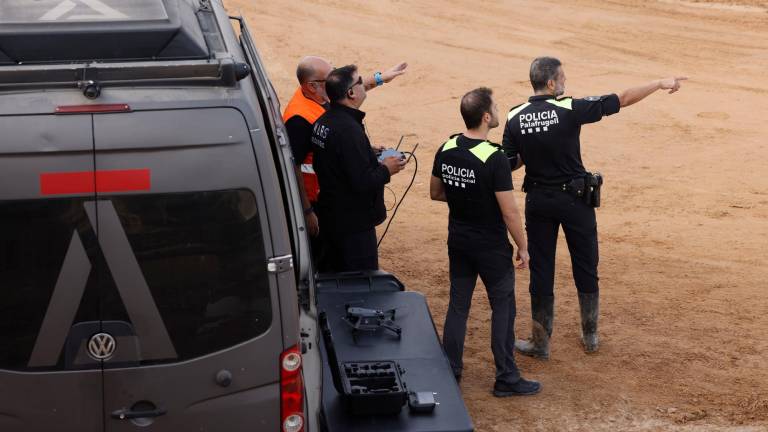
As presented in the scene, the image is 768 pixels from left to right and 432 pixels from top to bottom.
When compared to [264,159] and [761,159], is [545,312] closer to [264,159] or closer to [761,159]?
[264,159]

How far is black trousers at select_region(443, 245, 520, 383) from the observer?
6.80 m

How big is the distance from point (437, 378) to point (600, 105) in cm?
238

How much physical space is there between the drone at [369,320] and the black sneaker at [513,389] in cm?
116

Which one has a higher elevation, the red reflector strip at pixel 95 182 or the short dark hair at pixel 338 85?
the short dark hair at pixel 338 85

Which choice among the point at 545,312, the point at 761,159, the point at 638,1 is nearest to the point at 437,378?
the point at 545,312

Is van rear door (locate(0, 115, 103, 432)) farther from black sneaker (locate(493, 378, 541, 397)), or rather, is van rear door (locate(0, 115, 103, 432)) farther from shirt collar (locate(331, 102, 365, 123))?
black sneaker (locate(493, 378, 541, 397))

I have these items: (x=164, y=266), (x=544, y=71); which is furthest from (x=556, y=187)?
(x=164, y=266)

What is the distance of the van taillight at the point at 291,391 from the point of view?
4434mm

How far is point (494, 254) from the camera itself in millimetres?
6766

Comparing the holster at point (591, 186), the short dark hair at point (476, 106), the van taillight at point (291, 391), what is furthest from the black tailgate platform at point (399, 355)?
the holster at point (591, 186)

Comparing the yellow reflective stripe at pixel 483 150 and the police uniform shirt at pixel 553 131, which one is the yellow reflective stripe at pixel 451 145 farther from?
the police uniform shirt at pixel 553 131

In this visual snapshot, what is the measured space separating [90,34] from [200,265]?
1.15 metres

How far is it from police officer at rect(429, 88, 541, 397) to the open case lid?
2.20 metres

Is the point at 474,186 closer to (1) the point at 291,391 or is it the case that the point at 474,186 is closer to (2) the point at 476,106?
(2) the point at 476,106
